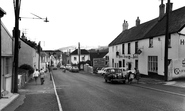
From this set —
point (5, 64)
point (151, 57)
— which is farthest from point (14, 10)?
point (151, 57)

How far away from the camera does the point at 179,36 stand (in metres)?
22.0

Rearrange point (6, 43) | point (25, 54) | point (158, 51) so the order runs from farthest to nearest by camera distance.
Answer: point (25, 54), point (158, 51), point (6, 43)

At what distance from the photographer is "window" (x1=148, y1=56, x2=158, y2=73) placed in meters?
25.7

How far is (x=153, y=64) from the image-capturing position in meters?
26.4

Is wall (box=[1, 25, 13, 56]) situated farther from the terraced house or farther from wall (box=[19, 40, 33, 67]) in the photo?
wall (box=[19, 40, 33, 67])

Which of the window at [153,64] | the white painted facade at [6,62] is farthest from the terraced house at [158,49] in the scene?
the white painted facade at [6,62]

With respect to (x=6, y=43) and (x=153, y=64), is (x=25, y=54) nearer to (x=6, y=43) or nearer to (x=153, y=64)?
(x=153, y=64)

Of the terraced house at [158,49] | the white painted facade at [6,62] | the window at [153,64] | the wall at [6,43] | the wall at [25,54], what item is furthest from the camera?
the wall at [25,54]

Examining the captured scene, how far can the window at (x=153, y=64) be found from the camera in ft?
84.3

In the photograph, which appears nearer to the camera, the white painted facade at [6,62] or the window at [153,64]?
the white painted facade at [6,62]

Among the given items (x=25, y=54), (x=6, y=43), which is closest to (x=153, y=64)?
(x=6, y=43)

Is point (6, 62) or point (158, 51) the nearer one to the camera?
point (6, 62)

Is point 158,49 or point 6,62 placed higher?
point 158,49

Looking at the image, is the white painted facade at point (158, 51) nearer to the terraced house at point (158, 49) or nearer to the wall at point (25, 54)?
the terraced house at point (158, 49)
